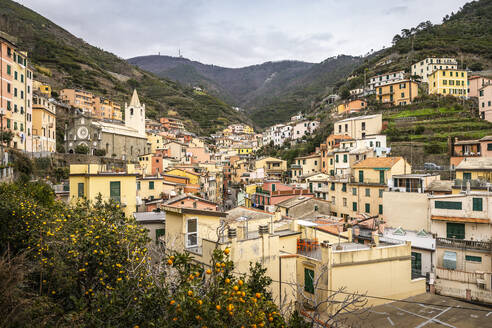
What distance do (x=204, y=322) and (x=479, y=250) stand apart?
2258 cm

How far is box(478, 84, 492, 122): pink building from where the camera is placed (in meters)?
50.7

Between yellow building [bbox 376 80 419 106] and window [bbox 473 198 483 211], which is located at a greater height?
yellow building [bbox 376 80 419 106]

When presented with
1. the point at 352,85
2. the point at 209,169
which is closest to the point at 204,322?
the point at 209,169

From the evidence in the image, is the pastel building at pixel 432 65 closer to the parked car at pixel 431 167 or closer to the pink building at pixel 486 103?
the pink building at pixel 486 103

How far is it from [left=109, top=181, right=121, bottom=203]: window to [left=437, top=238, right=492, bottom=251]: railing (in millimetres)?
22024

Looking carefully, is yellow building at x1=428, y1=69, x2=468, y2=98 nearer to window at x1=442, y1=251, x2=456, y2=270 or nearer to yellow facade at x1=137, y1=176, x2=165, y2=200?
window at x1=442, y1=251, x2=456, y2=270

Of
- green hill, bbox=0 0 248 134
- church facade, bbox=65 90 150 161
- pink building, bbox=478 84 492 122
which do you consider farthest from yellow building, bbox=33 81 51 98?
pink building, bbox=478 84 492 122

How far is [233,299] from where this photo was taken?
531 cm

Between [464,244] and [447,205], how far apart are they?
292cm

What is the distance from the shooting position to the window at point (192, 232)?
13.2 meters

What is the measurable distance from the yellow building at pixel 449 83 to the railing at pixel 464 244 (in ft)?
162

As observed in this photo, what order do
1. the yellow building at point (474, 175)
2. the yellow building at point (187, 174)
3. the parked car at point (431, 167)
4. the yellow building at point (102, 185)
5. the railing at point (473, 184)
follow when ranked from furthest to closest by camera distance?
1. the yellow building at point (187, 174)
2. the parked car at point (431, 167)
3. the yellow building at point (474, 175)
4. the railing at point (473, 184)
5. the yellow building at point (102, 185)

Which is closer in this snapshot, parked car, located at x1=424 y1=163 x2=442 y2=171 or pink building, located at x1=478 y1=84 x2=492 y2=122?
parked car, located at x1=424 y1=163 x2=442 y2=171

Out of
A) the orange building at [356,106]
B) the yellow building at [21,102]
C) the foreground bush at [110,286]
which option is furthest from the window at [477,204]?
the orange building at [356,106]
